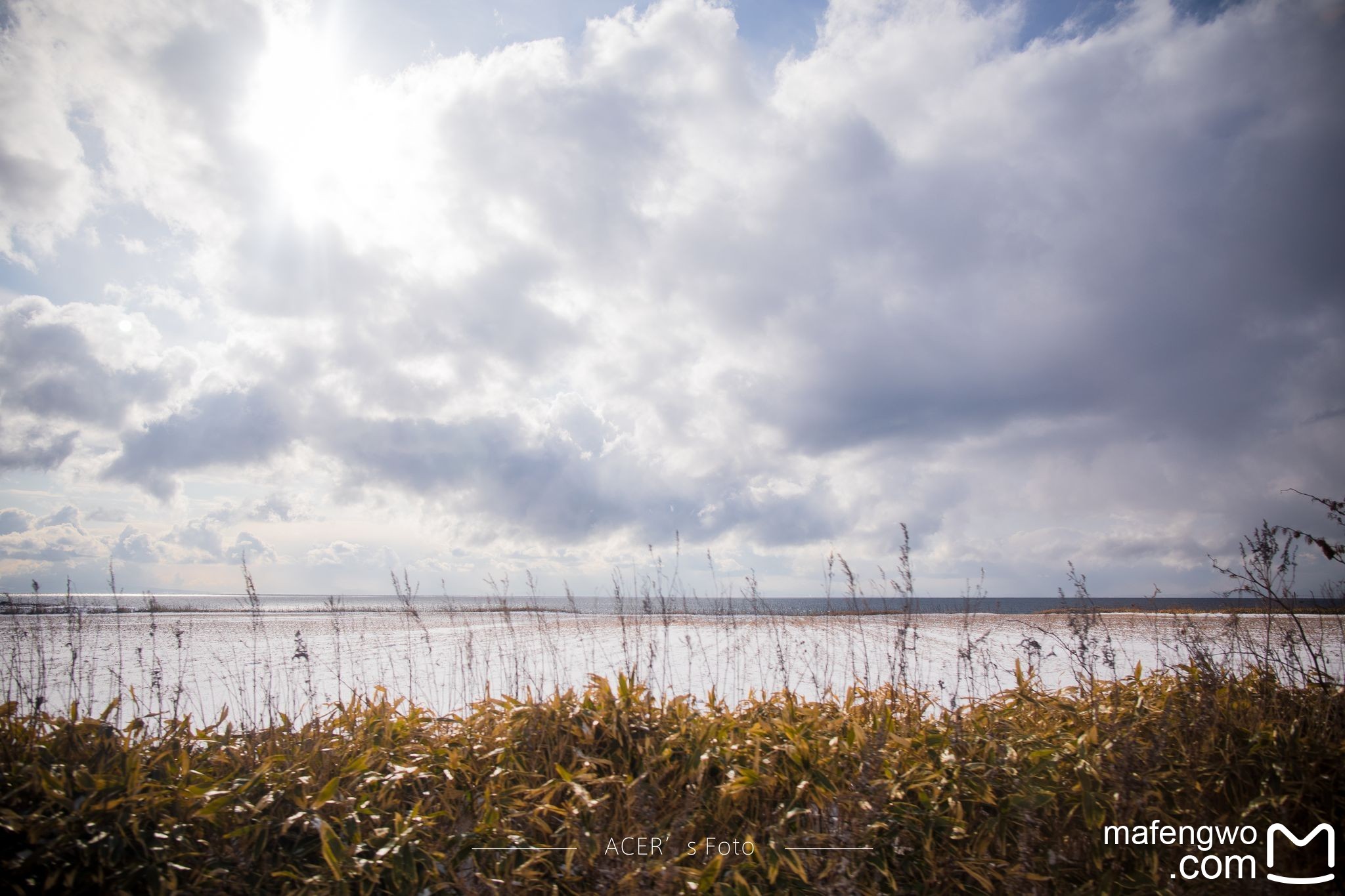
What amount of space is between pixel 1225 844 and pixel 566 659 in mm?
10052

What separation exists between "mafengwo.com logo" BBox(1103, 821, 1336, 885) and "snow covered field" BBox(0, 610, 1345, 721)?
1115mm

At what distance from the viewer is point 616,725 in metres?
4.32

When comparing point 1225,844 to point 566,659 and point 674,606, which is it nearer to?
point 674,606

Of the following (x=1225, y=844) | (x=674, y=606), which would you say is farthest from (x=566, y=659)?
(x=1225, y=844)

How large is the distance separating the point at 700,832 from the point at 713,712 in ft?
4.22

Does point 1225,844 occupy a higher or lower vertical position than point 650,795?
lower

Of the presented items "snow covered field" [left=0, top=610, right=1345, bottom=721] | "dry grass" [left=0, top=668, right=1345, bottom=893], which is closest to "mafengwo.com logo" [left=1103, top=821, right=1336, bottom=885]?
"dry grass" [left=0, top=668, right=1345, bottom=893]

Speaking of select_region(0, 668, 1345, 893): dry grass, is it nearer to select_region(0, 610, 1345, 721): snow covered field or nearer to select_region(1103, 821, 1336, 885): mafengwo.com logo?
select_region(1103, 821, 1336, 885): mafengwo.com logo

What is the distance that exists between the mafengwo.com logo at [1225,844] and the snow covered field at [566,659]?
1.11 m

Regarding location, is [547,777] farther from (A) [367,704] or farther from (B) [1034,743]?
(B) [1034,743]

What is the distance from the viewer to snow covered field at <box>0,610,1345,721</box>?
5.97m

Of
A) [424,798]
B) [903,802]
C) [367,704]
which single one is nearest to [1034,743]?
[903,802]

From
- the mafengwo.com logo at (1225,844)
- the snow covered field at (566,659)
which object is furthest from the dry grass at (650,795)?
the snow covered field at (566,659)

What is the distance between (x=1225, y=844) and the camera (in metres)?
3.41
